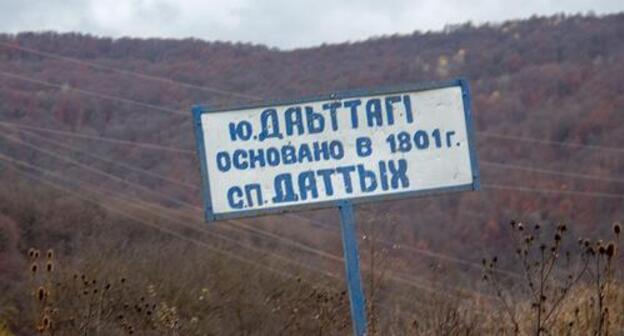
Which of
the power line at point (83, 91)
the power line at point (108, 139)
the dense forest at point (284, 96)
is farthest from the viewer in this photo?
the power line at point (83, 91)

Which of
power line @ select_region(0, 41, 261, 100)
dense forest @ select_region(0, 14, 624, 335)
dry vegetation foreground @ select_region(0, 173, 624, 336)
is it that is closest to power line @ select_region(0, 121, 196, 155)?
dense forest @ select_region(0, 14, 624, 335)

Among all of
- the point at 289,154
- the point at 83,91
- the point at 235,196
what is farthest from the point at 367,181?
the point at 83,91

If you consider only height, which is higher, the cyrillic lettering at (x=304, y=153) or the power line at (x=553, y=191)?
the cyrillic lettering at (x=304, y=153)

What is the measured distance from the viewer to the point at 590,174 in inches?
1629

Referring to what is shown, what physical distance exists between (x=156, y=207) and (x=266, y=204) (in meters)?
27.8

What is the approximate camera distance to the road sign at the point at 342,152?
6387 mm

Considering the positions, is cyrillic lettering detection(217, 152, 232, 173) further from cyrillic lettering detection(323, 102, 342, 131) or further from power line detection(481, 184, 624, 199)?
power line detection(481, 184, 624, 199)

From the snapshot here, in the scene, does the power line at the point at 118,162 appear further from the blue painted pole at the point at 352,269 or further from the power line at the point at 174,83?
the blue painted pole at the point at 352,269

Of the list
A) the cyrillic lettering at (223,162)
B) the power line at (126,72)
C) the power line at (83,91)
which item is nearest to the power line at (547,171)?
the power line at (126,72)

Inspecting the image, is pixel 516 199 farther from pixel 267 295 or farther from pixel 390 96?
pixel 390 96

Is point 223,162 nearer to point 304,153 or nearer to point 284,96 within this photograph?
point 304,153

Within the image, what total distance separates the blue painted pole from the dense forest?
16715 millimetres

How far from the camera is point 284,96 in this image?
28.3 meters

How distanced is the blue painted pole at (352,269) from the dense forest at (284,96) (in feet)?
54.8
